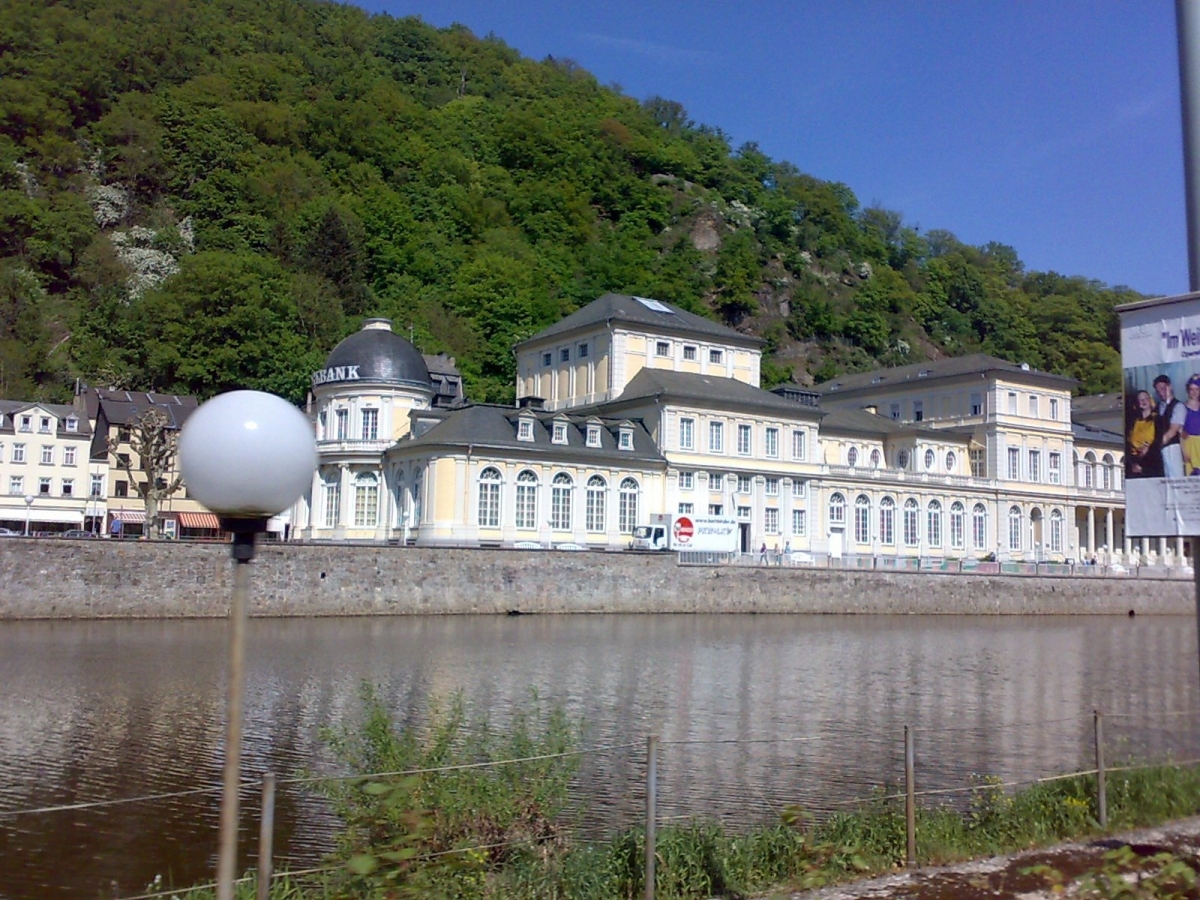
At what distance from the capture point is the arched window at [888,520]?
68625 mm

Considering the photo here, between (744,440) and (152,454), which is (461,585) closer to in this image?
(152,454)

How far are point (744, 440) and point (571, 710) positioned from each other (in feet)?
144

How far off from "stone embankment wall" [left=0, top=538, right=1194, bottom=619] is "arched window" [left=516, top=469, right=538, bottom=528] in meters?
7.62

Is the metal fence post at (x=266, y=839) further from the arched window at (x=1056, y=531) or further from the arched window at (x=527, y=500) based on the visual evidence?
the arched window at (x=1056, y=531)

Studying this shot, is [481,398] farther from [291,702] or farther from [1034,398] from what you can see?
[291,702]

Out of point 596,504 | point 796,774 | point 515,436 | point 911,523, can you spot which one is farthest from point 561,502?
point 796,774

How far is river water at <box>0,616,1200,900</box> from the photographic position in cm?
1220

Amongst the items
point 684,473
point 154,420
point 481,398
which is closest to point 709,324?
point 684,473

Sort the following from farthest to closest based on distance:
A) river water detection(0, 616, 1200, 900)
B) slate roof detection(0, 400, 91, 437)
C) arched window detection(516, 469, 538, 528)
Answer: slate roof detection(0, 400, 91, 437) < arched window detection(516, 469, 538, 528) < river water detection(0, 616, 1200, 900)

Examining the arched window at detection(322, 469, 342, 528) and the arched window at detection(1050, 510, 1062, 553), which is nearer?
the arched window at detection(322, 469, 342, 528)

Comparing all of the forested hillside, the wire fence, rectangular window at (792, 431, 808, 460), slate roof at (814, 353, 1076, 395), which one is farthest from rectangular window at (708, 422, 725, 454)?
the wire fence

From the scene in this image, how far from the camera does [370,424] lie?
6112cm

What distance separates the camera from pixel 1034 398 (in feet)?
256

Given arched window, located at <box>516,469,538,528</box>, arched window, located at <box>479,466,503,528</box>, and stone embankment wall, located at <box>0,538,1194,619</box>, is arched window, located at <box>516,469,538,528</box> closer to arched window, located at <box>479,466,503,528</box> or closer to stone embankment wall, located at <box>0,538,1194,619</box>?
arched window, located at <box>479,466,503,528</box>
